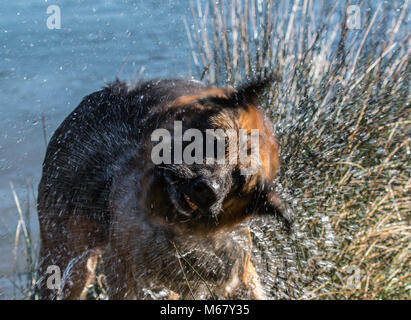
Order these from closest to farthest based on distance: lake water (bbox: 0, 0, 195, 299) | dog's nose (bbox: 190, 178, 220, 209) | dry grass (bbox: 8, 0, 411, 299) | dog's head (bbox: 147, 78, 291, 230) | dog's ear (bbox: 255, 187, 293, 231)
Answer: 1. dog's nose (bbox: 190, 178, 220, 209)
2. dog's head (bbox: 147, 78, 291, 230)
3. dog's ear (bbox: 255, 187, 293, 231)
4. dry grass (bbox: 8, 0, 411, 299)
5. lake water (bbox: 0, 0, 195, 299)

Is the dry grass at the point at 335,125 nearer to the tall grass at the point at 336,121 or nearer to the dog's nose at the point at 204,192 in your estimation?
the tall grass at the point at 336,121

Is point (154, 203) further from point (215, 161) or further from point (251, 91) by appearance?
point (251, 91)

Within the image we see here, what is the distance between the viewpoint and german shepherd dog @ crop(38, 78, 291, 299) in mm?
2250

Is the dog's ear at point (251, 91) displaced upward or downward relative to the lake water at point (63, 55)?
upward

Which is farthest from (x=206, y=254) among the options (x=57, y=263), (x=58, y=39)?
(x=58, y=39)

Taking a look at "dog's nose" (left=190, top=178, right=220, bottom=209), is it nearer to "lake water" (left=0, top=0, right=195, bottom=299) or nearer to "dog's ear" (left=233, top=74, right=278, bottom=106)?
"dog's ear" (left=233, top=74, right=278, bottom=106)

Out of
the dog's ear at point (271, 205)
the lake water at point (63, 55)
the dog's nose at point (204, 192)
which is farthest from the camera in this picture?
the lake water at point (63, 55)

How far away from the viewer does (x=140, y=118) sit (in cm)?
276

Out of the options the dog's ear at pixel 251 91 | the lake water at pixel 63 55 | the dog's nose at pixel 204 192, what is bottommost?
the lake water at pixel 63 55

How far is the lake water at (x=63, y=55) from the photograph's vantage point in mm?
5781

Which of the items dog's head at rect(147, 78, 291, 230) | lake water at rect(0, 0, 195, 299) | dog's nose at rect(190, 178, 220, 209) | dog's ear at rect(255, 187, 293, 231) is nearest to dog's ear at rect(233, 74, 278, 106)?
dog's head at rect(147, 78, 291, 230)

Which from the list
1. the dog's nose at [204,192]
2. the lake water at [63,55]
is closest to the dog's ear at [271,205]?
the dog's nose at [204,192]

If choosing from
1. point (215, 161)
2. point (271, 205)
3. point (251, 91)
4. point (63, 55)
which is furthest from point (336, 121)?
point (63, 55)
